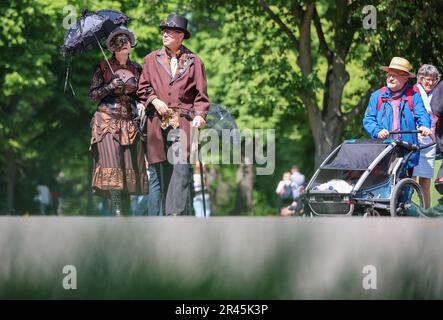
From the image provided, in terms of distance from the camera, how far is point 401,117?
352 inches

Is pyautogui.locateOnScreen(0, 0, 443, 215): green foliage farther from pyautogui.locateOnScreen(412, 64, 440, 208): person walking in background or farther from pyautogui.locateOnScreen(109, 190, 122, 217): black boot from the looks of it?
pyautogui.locateOnScreen(109, 190, 122, 217): black boot

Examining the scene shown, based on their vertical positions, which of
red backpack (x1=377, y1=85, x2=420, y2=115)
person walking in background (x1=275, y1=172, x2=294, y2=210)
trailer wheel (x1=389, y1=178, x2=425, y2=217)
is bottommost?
person walking in background (x1=275, y1=172, x2=294, y2=210)

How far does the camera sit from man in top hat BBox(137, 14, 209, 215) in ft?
26.3

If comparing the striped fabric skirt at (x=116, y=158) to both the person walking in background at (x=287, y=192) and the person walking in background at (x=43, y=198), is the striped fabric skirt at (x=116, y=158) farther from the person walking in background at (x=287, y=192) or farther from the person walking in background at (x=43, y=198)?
the person walking in background at (x=43, y=198)

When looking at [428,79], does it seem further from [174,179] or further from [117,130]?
[117,130]

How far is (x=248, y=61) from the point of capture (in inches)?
762

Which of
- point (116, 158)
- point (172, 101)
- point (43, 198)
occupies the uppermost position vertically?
point (172, 101)

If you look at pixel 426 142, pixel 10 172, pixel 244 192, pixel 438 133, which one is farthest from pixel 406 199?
pixel 244 192

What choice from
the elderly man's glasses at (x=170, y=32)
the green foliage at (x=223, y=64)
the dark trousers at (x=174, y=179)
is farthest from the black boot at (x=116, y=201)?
the green foliage at (x=223, y=64)

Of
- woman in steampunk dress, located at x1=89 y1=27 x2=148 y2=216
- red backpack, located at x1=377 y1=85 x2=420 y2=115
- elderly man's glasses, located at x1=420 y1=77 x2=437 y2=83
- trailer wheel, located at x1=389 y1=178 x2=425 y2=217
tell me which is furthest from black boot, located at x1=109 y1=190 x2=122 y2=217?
elderly man's glasses, located at x1=420 y1=77 x2=437 y2=83

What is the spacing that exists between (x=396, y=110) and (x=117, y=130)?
2.31m

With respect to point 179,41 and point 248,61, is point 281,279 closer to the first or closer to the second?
point 179,41

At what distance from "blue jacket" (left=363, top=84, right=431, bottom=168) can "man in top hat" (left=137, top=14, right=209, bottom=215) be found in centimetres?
163

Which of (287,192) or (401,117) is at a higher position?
(401,117)
